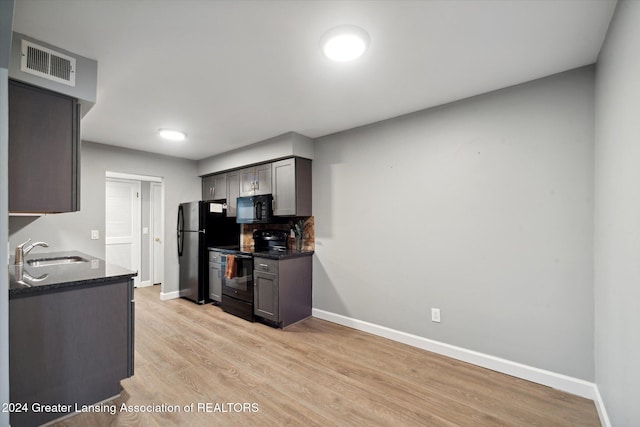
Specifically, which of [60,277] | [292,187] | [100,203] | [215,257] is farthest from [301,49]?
[100,203]

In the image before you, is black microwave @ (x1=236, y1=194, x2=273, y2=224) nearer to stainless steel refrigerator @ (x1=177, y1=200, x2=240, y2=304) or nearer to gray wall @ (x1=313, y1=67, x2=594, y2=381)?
stainless steel refrigerator @ (x1=177, y1=200, x2=240, y2=304)

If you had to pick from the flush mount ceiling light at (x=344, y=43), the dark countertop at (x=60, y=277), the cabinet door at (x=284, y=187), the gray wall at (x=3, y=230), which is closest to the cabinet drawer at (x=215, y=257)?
the cabinet door at (x=284, y=187)

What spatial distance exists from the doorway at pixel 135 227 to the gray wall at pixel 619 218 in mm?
5639

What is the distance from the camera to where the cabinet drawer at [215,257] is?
4267 millimetres

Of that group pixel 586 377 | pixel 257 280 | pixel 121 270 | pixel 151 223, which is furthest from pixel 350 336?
pixel 151 223

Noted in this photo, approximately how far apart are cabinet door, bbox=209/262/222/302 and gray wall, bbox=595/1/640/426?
4.03m

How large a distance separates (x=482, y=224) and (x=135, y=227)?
5.82 meters

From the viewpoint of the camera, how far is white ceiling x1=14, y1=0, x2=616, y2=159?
5.02 feet

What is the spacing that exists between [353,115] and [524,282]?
2180mm

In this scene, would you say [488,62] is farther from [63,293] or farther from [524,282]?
[63,293]

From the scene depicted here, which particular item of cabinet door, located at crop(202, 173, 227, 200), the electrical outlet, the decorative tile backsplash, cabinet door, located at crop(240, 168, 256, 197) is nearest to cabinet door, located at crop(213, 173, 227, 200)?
cabinet door, located at crop(202, 173, 227, 200)

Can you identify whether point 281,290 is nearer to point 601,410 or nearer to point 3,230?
point 3,230

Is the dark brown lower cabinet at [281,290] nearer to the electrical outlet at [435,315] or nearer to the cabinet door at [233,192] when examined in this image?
the cabinet door at [233,192]

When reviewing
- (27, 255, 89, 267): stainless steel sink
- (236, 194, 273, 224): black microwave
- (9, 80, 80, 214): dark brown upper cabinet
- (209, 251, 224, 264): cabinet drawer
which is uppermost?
(9, 80, 80, 214): dark brown upper cabinet
